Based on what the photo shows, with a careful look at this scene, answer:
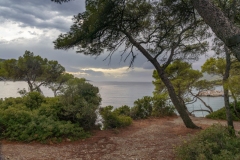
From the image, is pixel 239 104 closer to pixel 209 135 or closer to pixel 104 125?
pixel 104 125

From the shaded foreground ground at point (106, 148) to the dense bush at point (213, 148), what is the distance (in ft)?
1.83

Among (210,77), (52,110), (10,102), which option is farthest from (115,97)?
(52,110)

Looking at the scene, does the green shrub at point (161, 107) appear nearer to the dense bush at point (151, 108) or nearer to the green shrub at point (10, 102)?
the dense bush at point (151, 108)

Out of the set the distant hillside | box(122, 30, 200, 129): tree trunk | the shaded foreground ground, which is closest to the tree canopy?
box(122, 30, 200, 129): tree trunk

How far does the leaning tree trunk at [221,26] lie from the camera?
105 inches

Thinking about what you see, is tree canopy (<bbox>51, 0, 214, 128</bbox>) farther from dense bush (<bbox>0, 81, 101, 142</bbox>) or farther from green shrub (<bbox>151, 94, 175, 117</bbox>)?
green shrub (<bbox>151, 94, 175, 117</bbox>)

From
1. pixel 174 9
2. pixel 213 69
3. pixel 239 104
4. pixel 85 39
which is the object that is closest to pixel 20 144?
pixel 85 39

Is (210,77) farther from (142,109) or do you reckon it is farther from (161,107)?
(142,109)

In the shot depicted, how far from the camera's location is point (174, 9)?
6.27 metres

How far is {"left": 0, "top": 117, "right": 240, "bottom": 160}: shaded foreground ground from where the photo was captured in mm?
4539

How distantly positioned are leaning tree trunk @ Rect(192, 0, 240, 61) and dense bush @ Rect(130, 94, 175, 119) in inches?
275

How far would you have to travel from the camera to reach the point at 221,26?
2814mm

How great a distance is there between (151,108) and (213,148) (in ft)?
21.9

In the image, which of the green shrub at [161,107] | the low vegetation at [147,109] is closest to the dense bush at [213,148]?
the low vegetation at [147,109]
